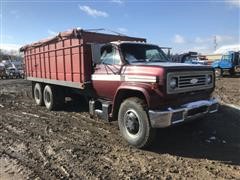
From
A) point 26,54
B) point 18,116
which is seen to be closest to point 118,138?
point 18,116

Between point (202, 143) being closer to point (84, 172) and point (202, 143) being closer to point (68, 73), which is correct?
point (84, 172)

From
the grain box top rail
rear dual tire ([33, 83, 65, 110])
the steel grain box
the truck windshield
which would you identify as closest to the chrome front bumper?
the truck windshield

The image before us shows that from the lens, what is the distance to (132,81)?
7.02m

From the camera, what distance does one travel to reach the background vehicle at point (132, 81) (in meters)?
6.46

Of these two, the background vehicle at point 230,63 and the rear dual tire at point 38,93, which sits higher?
the background vehicle at point 230,63

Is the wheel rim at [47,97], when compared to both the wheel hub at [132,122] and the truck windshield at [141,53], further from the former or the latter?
the wheel hub at [132,122]

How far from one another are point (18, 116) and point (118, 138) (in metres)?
4.57

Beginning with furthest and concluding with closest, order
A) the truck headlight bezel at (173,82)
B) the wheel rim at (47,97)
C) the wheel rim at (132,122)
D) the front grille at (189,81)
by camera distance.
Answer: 1. the wheel rim at (47,97)
2. the wheel rim at (132,122)
3. the front grille at (189,81)
4. the truck headlight bezel at (173,82)

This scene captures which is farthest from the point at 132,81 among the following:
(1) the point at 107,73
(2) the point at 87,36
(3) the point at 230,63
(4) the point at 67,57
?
(3) the point at 230,63

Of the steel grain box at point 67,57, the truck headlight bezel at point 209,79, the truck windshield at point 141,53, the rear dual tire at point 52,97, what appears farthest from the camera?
the rear dual tire at point 52,97

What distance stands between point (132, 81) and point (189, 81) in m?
1.21

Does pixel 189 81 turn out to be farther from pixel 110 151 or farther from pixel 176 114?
pixel 110 151

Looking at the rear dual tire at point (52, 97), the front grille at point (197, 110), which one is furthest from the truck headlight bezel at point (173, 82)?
the rear dual tire at point (52, 97)

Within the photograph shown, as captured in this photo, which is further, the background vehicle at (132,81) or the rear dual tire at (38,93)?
the rear dual tire at (38,93)
